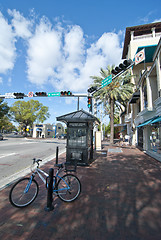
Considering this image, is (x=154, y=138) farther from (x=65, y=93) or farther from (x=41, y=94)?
(x=41, y=94)

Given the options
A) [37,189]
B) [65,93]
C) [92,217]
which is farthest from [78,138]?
[65,93]

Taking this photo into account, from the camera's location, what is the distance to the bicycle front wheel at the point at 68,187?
3.54 meters

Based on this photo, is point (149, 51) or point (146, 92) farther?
point (149, 51)

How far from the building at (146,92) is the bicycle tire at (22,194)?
8.33 meters

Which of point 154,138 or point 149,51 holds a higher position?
point 149,51

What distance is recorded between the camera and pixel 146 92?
1409cm

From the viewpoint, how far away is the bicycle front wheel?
11.6 feet

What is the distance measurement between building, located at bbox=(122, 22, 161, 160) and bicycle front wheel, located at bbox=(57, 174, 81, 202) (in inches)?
291

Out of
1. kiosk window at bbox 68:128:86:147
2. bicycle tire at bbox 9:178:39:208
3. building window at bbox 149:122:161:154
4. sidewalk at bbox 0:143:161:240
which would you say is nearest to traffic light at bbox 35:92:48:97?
kiosk window at bbox 68:128:86:147

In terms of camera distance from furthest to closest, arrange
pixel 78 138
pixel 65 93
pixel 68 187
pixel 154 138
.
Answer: pixel 65 93 → pixel 154 138 → pixel 78 138 → pixel 68 187

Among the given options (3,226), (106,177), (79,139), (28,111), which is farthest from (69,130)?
(28,111)

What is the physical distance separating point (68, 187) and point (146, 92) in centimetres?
1370

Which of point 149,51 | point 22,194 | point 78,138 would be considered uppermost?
point 149,51

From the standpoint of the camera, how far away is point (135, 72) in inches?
958
